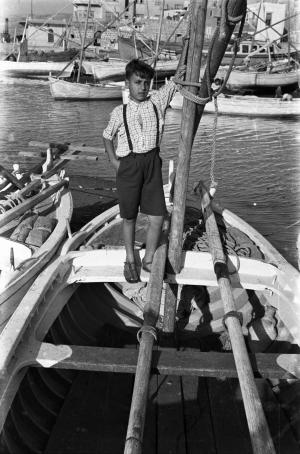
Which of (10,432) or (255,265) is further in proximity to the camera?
(255,265)

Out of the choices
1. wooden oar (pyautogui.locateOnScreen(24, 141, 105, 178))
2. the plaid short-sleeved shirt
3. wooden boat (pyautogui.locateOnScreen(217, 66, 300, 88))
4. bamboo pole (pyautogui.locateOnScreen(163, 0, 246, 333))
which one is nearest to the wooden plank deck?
bamboo pole (pyautogui.locateOnScreen(163, 0, 246, 333))

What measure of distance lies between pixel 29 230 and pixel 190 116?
3.38 meters

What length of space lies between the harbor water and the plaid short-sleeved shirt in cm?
628

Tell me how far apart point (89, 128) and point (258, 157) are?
8.68m

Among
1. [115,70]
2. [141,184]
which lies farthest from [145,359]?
[115,70]

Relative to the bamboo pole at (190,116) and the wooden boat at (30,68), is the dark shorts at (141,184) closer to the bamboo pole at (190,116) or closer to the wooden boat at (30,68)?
the bamboo pole at (190,116)

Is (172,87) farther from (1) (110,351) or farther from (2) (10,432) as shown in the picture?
(2) (10,432)

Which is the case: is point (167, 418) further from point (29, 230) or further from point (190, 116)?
point (29, 230)

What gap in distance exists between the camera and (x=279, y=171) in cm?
1653

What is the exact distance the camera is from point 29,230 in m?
6.62

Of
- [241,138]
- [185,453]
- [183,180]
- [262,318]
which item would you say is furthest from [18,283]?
[241,138]

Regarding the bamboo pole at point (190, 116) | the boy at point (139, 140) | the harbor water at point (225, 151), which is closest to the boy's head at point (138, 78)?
the boy at point (139, 140)

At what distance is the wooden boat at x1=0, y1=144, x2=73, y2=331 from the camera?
15.4 ft

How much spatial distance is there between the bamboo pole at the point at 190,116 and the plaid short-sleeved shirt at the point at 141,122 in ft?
0.74
